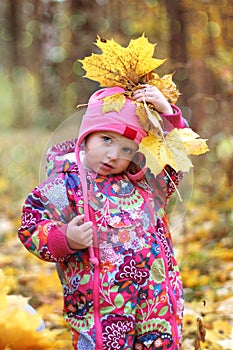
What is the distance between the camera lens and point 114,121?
7.22ft

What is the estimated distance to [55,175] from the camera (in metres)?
2.27

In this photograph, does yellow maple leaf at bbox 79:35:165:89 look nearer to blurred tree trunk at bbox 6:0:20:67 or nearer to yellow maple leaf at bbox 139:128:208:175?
yellow maple leaf at bbox 139:128:208:175

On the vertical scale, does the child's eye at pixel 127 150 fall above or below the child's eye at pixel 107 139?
below

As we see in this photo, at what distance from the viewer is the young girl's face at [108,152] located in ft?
7.25

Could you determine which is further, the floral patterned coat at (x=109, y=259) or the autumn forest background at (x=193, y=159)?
the autumn forest background at (x=193, y=159)

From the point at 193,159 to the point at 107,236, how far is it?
4978 millimetres

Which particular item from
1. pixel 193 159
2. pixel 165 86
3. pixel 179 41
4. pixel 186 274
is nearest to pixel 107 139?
pixel 165 86

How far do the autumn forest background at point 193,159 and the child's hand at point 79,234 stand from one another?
0.31m

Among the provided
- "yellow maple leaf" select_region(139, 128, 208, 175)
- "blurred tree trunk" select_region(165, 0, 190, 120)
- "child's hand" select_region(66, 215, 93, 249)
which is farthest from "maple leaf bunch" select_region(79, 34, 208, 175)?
"blurred tree trunk" select_region(165, 0, 190, 120)

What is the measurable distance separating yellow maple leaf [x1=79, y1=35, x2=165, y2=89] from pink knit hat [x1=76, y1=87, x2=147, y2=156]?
55mm

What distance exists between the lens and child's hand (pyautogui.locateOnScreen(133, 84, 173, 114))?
2242 mm

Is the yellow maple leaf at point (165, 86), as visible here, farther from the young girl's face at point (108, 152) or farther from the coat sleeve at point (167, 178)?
the young girl's face at point (108, 152)

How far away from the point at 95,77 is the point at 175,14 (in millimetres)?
5691

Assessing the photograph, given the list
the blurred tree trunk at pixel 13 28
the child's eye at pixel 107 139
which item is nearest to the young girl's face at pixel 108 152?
the child's eye at pixel 107 139
